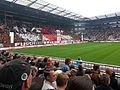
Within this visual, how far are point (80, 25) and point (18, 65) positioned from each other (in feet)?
353

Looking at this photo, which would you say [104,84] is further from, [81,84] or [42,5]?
[42,5]

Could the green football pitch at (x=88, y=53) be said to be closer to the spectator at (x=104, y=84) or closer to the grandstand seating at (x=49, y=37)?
the spectator at (x=104, y=84)

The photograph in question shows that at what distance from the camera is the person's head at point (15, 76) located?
2.43 meters

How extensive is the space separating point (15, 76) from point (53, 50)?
39.4 metres

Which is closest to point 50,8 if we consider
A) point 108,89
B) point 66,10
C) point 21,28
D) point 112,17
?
point 66,10

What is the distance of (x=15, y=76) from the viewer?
2.44m

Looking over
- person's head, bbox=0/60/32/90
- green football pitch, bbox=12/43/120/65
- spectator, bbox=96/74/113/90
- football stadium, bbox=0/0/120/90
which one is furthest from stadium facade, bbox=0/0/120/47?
person's head, bbox=0/60/32/90

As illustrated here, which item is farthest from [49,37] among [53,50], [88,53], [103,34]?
[88,53]

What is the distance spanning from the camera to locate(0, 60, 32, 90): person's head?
2.43 meters

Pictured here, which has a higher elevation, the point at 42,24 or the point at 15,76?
the point at 42,24

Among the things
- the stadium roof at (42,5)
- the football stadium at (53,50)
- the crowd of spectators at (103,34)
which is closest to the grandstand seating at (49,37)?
the football stadium at (53,50)

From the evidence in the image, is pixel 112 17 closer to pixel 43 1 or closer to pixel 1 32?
pixel 43 1

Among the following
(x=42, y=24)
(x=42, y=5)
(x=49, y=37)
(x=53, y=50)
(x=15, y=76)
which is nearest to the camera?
(x=15, y=76)

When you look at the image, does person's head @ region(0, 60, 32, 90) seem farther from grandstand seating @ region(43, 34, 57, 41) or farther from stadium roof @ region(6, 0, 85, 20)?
grandstand seating @ region(43, 34, 57, 41)
